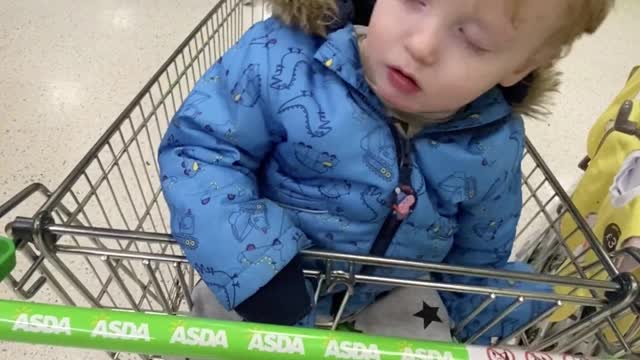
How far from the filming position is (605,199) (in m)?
0.76

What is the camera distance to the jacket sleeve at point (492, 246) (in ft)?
2.18

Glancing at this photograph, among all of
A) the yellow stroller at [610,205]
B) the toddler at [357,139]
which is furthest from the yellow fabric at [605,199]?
the toddler at [357,139]

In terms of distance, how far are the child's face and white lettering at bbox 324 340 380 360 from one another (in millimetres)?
235

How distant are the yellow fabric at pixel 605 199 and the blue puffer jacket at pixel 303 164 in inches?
4.9

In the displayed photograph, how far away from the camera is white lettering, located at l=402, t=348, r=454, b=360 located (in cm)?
37

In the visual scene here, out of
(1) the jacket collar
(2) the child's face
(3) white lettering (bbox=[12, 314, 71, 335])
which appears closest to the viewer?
(3) white lettering (bbox=[12, 314, 71, 335])

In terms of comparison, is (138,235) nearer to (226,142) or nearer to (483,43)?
(226,142)

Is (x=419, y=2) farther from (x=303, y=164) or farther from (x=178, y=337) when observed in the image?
(x=178, y=337)

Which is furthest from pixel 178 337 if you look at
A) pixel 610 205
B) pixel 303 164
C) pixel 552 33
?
pixel 610 205

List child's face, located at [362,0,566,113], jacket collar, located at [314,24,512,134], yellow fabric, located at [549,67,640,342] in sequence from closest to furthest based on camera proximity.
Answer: child's face, located at [362,0,566,113], jacket collar, located at [314,24,512,134], yellow fabric, located at [549,67,640,342]

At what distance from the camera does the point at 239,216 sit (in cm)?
52

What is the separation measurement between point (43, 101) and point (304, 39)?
0.97 m

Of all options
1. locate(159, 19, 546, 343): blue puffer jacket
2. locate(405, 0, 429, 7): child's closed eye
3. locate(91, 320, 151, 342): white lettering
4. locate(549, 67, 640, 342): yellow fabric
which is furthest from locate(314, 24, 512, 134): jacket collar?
locate(91, 320, 151, 342): white lettering

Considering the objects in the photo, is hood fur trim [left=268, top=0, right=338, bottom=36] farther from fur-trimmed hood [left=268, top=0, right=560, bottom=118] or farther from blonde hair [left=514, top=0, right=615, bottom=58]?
blonde hair [left=514, top=0, right=615, bottom=58]
